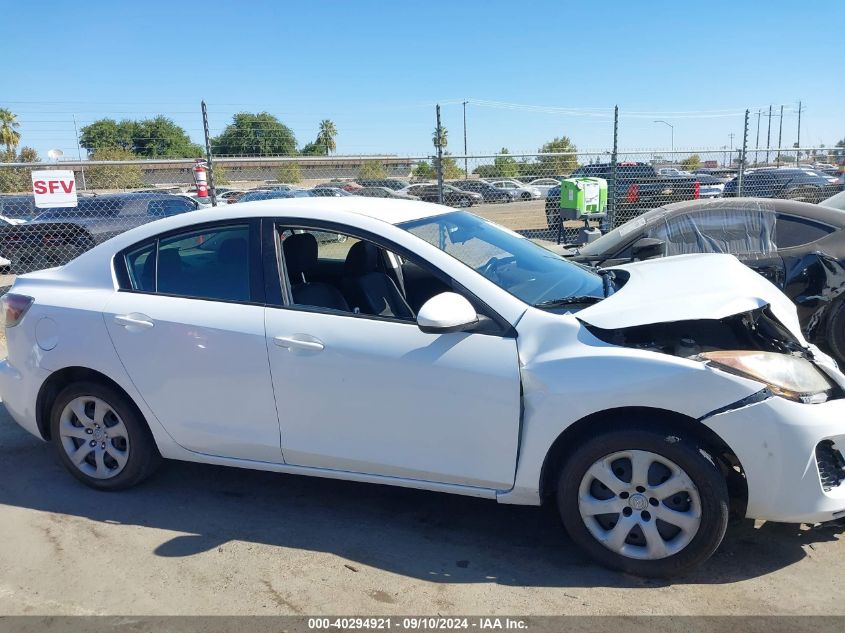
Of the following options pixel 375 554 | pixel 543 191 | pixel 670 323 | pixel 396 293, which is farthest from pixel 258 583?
pixel 543 191

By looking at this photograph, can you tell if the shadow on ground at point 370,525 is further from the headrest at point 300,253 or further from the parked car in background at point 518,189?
the parked car in background at point 518,189

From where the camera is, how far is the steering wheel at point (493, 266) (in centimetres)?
355

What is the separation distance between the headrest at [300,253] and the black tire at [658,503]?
5.89 feet

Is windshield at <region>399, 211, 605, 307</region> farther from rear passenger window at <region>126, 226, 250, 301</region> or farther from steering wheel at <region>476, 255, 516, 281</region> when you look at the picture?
rear passenger window at <region>126, 226, 250, 301</region>

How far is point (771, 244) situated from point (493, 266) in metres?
3.67

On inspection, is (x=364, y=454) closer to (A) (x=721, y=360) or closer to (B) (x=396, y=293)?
(B) (x=396, y=293)

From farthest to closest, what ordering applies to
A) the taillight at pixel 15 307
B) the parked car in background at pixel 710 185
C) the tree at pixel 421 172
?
the parked car in background at pixel 710 185, the tree at pixel 421 172, the taillight at pixel 15 307

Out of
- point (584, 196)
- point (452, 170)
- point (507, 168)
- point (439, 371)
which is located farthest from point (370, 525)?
point (507, 168)

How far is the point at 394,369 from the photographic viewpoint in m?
3.30

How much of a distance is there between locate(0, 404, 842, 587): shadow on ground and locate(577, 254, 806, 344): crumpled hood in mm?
1103

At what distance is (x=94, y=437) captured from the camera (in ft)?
13.5

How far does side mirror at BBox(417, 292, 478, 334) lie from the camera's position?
3.13 m

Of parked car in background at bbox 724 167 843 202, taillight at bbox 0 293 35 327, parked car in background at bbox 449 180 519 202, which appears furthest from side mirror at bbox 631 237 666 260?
parked car in background at bbox 724 167 843 202

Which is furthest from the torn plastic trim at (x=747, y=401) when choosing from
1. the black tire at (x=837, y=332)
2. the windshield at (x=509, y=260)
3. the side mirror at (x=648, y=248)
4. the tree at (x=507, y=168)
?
the tree at (x=507, y=168)
